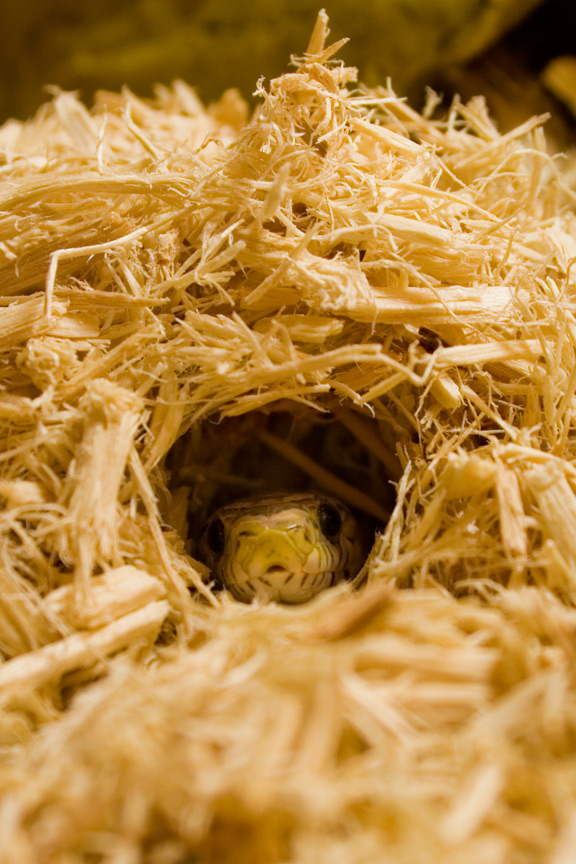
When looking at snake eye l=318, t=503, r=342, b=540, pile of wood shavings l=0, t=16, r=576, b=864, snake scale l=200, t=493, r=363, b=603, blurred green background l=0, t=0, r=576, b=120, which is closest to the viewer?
pile of wood shavings l=0, t=16, r=576, b=864

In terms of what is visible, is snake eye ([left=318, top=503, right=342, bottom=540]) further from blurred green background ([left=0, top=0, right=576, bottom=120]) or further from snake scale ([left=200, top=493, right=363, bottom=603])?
blurred green background ([left=0, top=0, right=576, bottom=120])

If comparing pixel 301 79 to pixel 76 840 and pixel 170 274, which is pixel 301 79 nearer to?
pixel 170 274

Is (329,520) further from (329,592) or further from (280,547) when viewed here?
(329,592)

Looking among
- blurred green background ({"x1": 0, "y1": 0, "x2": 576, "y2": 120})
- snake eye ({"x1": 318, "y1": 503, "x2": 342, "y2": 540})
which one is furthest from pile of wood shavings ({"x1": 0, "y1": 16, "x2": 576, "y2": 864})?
blurred green background ({"x1": 0, "y1": 0, "x2": 576, "y2": 120})

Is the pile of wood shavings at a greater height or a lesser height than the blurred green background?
lesser

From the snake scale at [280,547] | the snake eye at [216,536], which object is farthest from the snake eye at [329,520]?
the snake eye at [216,536]

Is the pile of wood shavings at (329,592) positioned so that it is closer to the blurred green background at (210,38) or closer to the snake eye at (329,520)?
the snake eye at (329,520)
